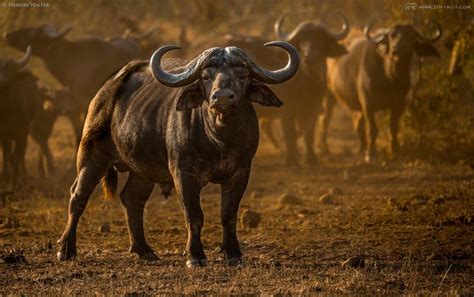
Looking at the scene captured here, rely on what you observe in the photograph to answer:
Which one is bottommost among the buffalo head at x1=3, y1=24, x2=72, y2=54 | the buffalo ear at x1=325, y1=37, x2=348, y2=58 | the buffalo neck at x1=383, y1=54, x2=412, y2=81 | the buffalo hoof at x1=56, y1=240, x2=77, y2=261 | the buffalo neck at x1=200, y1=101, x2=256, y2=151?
the buffalo hoof at x1=56, y1=240, x2=77, y2=261

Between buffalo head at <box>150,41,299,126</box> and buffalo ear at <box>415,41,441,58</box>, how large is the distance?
28.2ft

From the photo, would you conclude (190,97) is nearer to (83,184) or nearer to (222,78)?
(222,78)

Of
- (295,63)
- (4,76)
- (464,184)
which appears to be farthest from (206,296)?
(4,76)

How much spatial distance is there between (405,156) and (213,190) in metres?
3.56

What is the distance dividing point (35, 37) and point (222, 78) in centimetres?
1040

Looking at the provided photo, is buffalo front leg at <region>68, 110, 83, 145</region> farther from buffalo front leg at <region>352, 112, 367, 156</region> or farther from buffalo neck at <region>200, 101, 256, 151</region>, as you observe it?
buffalo neck at <region>200, 101, 256, 151</region>

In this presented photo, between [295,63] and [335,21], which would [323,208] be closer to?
[295,63]

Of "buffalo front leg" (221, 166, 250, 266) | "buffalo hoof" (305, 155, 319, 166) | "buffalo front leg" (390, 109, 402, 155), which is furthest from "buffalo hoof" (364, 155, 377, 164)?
"buffalo front leg" (221, 166, 250, 266)

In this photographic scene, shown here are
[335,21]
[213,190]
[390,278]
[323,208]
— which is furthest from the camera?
[335,21]

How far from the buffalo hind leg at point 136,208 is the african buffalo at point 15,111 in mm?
6705

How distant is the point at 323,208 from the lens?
12695 millimetres

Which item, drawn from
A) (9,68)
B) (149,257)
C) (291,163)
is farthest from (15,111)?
(149,257)

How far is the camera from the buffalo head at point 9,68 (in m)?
15.8

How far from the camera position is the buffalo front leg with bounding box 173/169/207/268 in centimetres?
844
